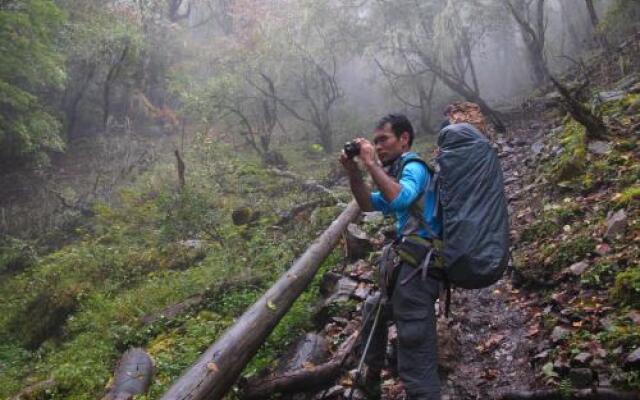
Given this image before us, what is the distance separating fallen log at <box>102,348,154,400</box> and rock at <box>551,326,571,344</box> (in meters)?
4.20

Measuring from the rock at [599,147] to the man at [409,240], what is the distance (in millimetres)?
5463

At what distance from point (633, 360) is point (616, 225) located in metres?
2.32

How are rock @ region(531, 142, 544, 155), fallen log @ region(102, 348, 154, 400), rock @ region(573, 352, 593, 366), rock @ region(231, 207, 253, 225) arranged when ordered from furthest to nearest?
rock @ region(231, 207, 253, 225)
rock @ region(531, 142, 544, 155)
fallen log @ region(102, 348, 154, 400)
rock @ region(573, 352, 593, 366)

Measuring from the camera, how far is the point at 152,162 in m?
20.9

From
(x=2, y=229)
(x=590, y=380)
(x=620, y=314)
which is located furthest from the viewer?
(x=2, y=229)

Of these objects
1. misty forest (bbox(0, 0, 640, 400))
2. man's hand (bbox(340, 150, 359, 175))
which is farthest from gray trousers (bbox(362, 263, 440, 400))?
man's hand (bbox(340, 150, 359, 175))

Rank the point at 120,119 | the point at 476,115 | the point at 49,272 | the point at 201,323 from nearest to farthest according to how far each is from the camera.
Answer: the point at 476,115 < the point at 201,323 < the point at 49,272 < the point at 120,119

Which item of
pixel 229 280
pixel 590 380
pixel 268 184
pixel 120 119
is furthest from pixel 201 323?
pixel 120 119

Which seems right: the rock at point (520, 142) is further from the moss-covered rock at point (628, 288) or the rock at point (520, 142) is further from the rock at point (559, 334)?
the rock at point (559, 334)

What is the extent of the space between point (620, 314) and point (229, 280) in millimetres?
5555

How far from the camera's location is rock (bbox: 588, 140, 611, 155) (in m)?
7.97

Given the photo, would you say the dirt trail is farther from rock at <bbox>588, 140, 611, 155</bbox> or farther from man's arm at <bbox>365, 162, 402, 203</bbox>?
rock at <bbox>588, 140, 611, 155</bbox>

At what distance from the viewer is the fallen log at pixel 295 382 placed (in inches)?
197

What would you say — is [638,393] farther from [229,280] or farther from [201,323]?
[229,280]
